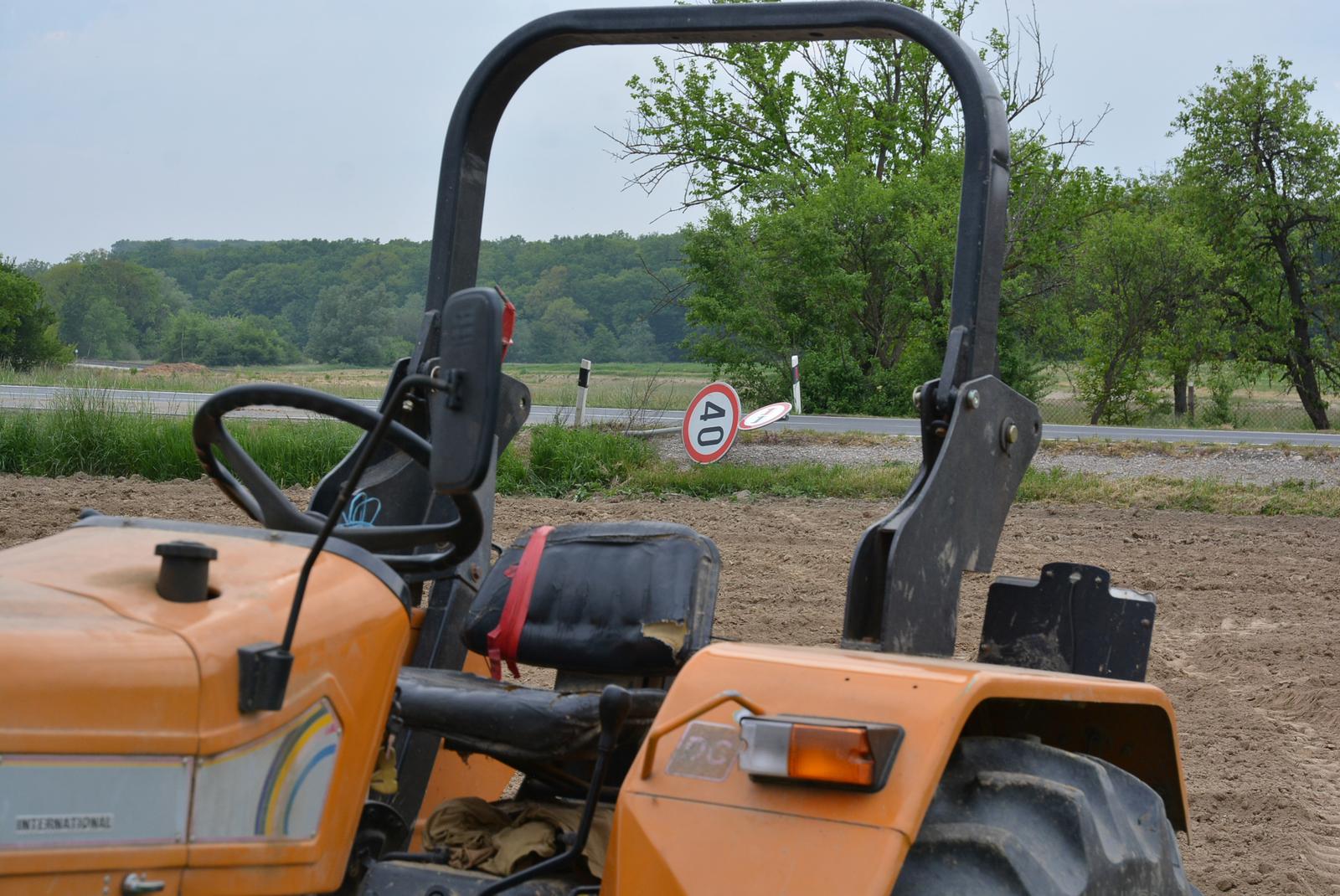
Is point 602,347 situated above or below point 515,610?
above

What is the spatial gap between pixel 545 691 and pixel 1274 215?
24529 millimetres

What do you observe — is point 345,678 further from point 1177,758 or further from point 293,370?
point 293,370

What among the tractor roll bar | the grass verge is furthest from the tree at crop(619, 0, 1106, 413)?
the tractor roll bar

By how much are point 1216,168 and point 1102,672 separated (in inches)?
951

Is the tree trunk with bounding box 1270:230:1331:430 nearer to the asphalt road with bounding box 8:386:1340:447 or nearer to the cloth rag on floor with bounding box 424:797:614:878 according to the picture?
the asphalt road with bounding box 8:386:1340:447

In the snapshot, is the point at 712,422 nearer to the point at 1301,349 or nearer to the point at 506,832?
the point at 506,832

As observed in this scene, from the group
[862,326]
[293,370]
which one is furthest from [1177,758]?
[293,370]

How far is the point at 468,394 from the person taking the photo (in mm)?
1537

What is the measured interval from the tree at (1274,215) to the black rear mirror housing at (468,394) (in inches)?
942

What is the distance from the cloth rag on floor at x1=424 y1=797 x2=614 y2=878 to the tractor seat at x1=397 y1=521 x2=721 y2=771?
0.08 metres

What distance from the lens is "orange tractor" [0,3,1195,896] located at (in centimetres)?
144

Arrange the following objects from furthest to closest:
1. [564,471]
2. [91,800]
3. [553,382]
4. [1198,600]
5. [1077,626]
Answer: [553,382] < [564,471] < [1198,600] < [1077,626] < [91,800]

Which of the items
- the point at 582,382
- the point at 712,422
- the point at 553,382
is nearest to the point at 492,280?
the point at 712,422

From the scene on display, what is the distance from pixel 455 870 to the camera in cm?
196
